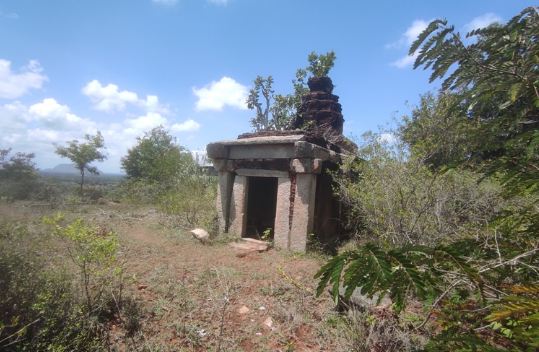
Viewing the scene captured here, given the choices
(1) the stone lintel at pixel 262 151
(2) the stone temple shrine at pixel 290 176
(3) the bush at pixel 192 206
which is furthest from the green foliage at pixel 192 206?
(1) the stone lintel at pixel 262 151

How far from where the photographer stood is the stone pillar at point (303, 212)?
681 cm

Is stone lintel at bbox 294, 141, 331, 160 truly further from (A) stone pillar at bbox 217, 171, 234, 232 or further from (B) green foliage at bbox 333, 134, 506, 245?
(A) stone pillar at bbox 217, 171, 234, 232

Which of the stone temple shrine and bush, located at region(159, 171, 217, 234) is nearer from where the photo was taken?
the stone temple shrine

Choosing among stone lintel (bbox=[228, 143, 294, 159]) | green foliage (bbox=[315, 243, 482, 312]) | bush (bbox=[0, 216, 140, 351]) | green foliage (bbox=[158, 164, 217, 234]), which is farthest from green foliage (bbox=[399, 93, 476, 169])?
green foliage (bbox=[158, 164, 217, 234])

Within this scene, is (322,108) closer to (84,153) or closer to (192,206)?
(192,206)

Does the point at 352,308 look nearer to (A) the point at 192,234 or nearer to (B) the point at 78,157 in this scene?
(A) the point at 192,234

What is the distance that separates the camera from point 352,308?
392 centimetres

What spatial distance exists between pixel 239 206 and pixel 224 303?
4.42 meters

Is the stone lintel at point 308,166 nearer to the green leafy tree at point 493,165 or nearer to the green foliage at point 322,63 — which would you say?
the green leafy tree at point 493,165

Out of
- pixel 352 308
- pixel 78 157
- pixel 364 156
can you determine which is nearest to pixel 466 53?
pixel 352 308

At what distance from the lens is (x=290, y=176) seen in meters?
7.26

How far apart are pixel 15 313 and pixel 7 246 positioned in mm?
949

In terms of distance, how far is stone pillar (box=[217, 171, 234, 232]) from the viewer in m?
8.32

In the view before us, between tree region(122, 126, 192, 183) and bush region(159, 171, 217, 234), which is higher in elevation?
tree region(122, 126, 192, 183)
